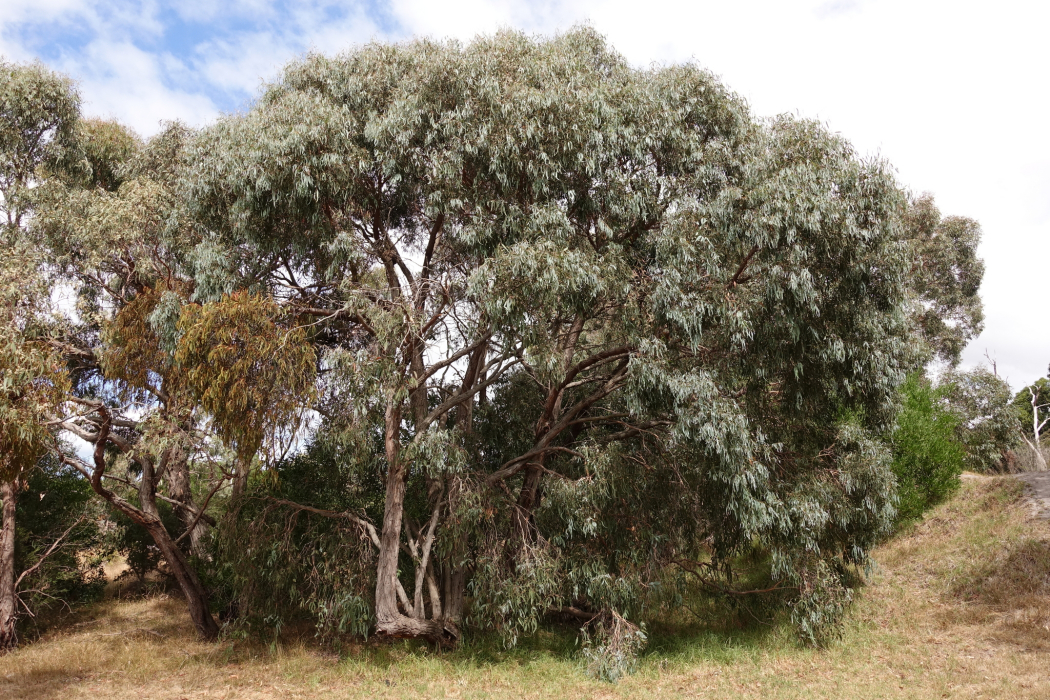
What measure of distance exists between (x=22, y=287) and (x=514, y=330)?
6292 mm

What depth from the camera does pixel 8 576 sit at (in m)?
12.4

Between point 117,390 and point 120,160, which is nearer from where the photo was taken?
point 117,390

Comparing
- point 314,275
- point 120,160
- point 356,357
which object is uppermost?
point 120,160

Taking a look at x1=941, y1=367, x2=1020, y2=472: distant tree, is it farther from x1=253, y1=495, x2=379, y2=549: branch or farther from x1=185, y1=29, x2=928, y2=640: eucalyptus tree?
x1=253, y1=495, x2=379, y2=549: branch

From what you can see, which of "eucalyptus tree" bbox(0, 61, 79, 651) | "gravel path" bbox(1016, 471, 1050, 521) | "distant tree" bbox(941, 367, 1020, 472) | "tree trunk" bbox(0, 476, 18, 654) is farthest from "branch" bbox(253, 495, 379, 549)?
"distant tree" bbox(941, 367, 1020, 472)

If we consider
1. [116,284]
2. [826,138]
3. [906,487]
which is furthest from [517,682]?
[906,487]

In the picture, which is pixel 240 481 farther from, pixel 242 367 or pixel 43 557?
pixel 43 557

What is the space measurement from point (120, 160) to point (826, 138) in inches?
553

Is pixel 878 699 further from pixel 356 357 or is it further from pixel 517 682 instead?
pixel 356 357

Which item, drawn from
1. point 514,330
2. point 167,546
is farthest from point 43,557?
point 514,330

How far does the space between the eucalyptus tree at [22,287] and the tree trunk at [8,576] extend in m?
0.01

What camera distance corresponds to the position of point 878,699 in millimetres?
8906

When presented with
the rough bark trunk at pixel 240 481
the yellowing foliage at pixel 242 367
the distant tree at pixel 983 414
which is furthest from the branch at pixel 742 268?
the distant tree at pixel 983 414

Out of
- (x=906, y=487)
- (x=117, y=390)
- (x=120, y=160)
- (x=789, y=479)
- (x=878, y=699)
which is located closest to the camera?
(x=878, y=699)
